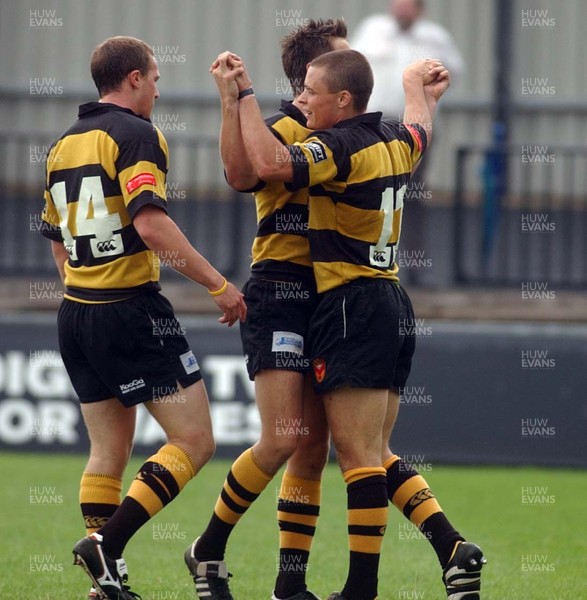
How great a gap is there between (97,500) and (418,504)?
132 centimetres

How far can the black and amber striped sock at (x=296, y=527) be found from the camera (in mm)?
5266

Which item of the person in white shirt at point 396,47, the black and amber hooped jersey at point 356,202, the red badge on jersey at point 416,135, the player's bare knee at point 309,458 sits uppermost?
the person in white shirt at point 396,47

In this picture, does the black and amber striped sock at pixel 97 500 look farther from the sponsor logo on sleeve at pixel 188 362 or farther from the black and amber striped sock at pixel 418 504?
the black and amber striped sock at pixel 418 504

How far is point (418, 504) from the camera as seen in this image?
5.44 meters

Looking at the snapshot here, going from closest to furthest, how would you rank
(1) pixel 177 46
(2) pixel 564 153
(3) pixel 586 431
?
(3) pixel 586 431 → (2) pixel 564 153 → (1) pixel 177 46

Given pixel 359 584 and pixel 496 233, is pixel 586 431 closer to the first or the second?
pixel 496 233

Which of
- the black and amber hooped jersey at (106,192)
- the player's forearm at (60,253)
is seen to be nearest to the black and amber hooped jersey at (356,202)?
the black and amber hooped jersey at (106,192)

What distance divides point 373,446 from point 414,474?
502 millimetres

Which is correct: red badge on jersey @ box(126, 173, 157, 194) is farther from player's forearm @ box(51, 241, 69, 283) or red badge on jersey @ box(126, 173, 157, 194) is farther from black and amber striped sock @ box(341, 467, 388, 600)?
black and amber striped sock @ box(341, 467, 388, 600)

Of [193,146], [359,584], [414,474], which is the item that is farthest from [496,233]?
[359,584]

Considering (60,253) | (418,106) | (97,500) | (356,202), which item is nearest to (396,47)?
(418,106)

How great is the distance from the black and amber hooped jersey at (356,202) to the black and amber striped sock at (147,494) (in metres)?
0.89

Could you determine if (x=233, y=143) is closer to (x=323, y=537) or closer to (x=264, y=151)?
(x=264, y=151)

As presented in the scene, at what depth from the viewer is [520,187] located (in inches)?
408
